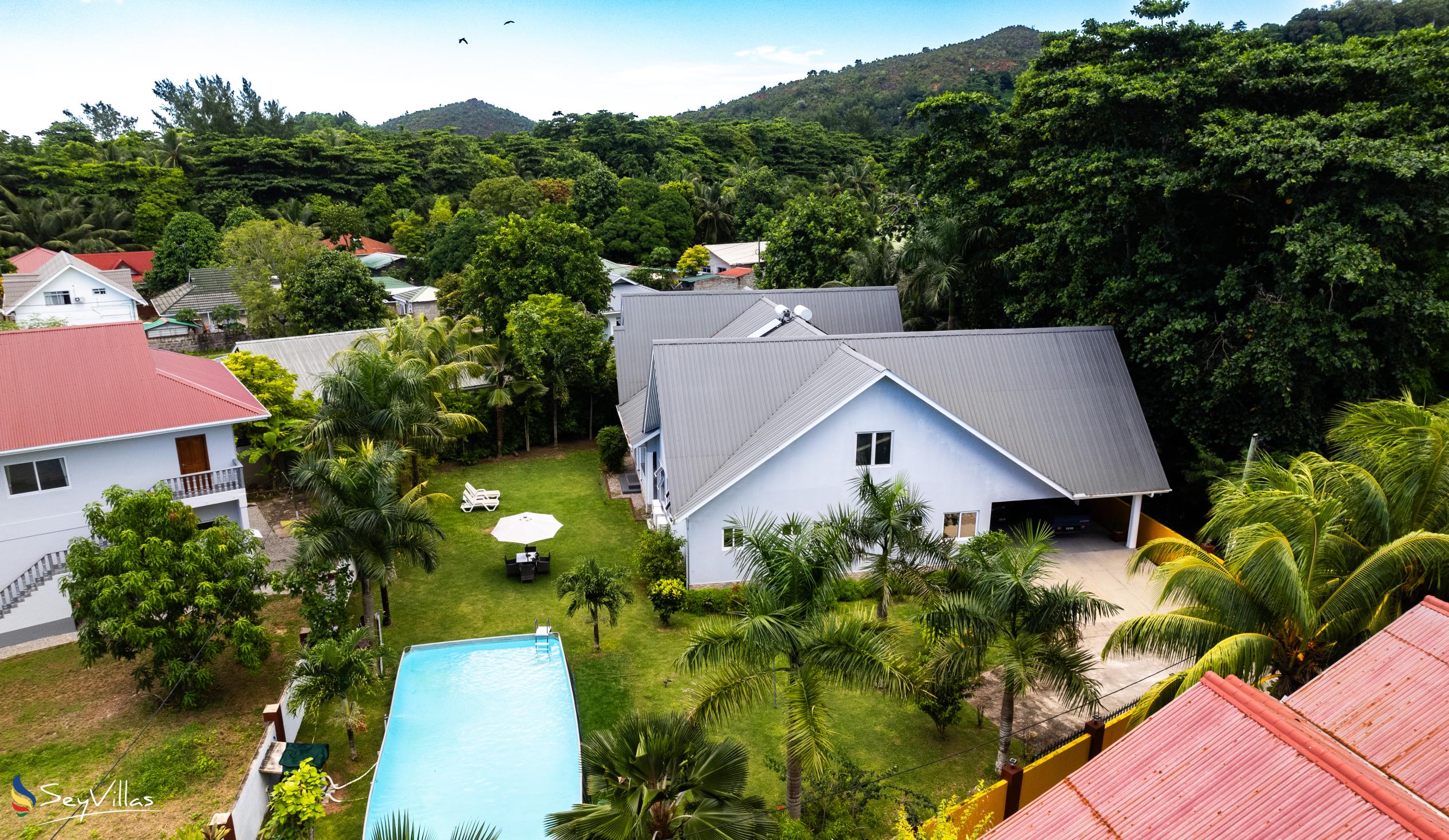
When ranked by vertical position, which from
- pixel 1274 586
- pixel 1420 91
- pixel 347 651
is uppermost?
pixel 1420 91

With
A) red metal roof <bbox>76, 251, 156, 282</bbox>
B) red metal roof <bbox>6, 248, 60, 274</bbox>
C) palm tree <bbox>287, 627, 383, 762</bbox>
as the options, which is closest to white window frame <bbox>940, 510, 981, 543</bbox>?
palm tree <bbox>287, 627, 383, 762</bbox>

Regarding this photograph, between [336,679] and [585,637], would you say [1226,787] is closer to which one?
[336,679]

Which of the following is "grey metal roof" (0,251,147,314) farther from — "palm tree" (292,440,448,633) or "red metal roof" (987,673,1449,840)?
"red metal roof" (987,673,1449,840)

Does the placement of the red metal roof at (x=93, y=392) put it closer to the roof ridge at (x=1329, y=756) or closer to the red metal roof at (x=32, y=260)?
the roof ridge at (x=1329, y=756)

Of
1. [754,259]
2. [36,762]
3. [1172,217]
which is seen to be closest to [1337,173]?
[1172,217]

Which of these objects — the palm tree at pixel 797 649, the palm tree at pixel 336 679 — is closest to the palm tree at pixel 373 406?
the palm tree at pixel 336 679

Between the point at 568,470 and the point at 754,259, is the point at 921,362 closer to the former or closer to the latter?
the point at 568,470
